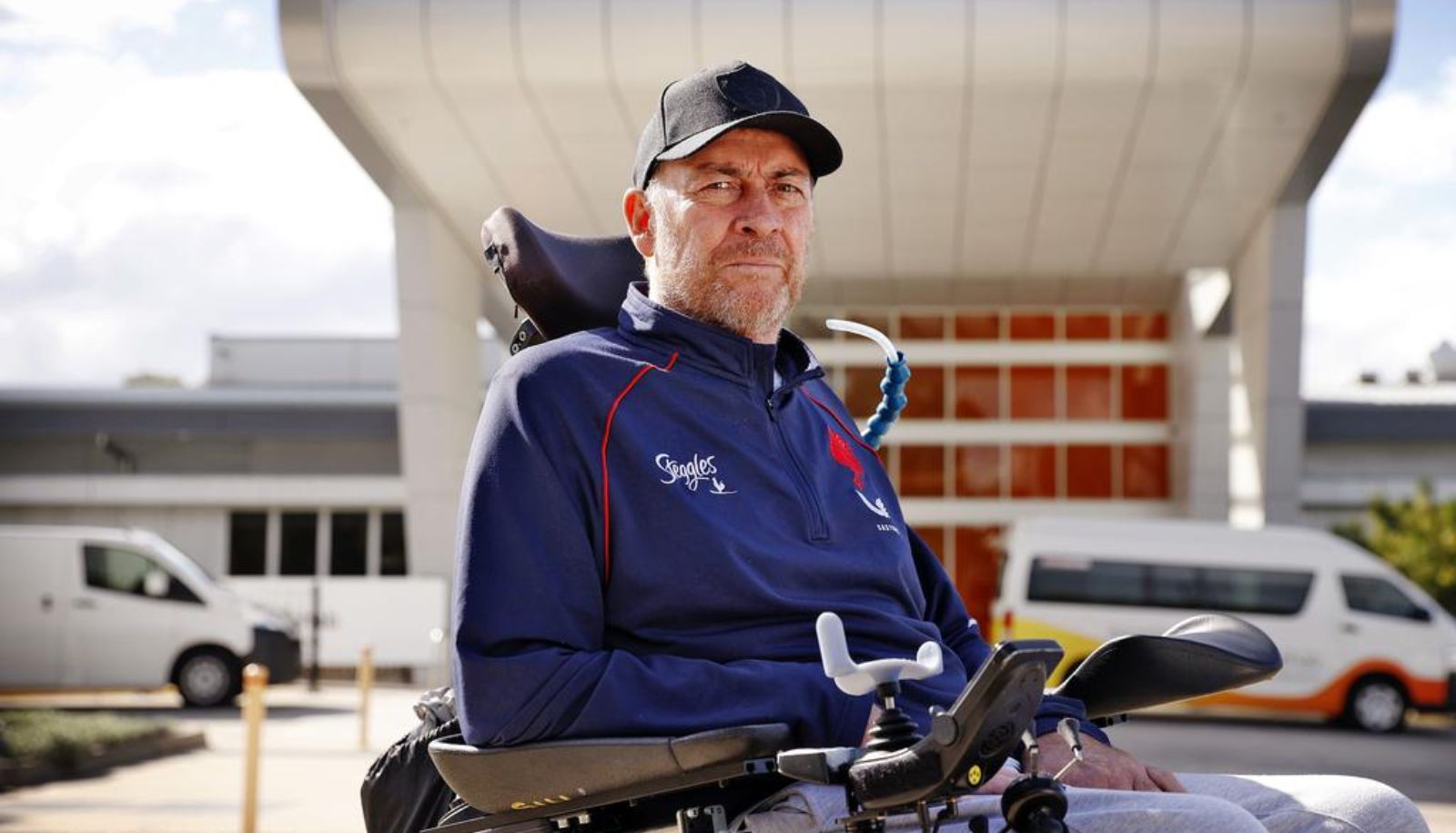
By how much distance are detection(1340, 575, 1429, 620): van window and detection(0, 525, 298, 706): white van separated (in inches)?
473

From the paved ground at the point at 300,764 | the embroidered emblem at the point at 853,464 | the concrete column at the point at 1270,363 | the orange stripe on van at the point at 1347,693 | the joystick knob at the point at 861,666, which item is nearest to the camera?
the joystick knob at the point at 861,666

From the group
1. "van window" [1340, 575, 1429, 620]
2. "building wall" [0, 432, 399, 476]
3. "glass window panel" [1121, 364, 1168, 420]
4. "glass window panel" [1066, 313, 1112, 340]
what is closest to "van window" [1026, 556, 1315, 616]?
"van window" [1340, 575, 1429, 620]

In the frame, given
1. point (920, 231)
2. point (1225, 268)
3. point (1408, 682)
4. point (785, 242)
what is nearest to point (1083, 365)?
point (1225, 268)

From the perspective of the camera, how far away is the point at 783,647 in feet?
8.11

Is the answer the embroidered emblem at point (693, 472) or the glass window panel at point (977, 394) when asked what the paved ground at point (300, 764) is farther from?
the glass window panel at point (977, 394)

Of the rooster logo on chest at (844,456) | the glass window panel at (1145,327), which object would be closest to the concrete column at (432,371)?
the glass window panel at (1145,327)

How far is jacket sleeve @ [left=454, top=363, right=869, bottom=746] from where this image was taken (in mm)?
2271

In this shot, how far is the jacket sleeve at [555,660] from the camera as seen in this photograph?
89.4 inches

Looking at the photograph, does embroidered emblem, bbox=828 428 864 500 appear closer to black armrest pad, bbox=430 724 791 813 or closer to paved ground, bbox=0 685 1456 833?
black armrest pad, bbox=430 724 791 813

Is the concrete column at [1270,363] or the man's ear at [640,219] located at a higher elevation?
the concrete column at [1270,363]

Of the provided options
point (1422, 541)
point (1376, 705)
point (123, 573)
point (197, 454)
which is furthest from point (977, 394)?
point (123, 573)

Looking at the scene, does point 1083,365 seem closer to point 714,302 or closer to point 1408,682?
point 1408,682

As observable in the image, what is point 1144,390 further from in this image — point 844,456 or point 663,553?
point 663,553

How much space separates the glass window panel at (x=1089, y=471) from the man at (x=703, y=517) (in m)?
29.9
